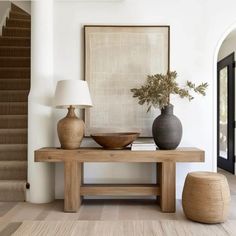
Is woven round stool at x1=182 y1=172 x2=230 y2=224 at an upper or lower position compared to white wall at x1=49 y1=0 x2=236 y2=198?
lower

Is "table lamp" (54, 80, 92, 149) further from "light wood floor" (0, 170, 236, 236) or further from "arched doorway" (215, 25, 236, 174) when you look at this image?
"arched doorway" (215, 25, 236, 174)

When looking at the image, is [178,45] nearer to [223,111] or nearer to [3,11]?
[223,111]

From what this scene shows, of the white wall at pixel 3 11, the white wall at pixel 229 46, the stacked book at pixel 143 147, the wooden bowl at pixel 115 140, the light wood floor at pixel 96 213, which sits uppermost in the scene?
the white wall at pixel 3 11

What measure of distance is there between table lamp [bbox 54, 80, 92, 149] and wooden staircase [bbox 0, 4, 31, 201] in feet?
2.81

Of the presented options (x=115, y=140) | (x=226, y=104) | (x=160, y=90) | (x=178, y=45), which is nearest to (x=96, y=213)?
(x=115, y=140)

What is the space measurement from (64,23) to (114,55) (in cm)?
73

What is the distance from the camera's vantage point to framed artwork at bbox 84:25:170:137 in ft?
12.4

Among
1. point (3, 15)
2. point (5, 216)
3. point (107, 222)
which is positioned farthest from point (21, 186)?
point (3, 15)

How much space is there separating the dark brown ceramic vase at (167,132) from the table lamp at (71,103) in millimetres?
795

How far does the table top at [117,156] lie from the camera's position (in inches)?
125

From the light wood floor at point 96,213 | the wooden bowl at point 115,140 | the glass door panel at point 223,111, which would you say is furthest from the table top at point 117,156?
the glass door panel at point 223,111

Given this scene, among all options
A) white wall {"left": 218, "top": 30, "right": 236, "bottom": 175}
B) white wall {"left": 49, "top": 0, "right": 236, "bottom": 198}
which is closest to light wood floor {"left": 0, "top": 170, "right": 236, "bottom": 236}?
white wall {"left": 49, "top": 0, "right": 236, "bottom": 198}

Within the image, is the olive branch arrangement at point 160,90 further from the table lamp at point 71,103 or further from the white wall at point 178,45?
the table lamp at point 71,103

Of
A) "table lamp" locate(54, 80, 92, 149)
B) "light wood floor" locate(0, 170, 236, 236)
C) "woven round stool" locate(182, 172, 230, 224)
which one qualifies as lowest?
"light wood floor" locate(0, 170, 236, 236)
